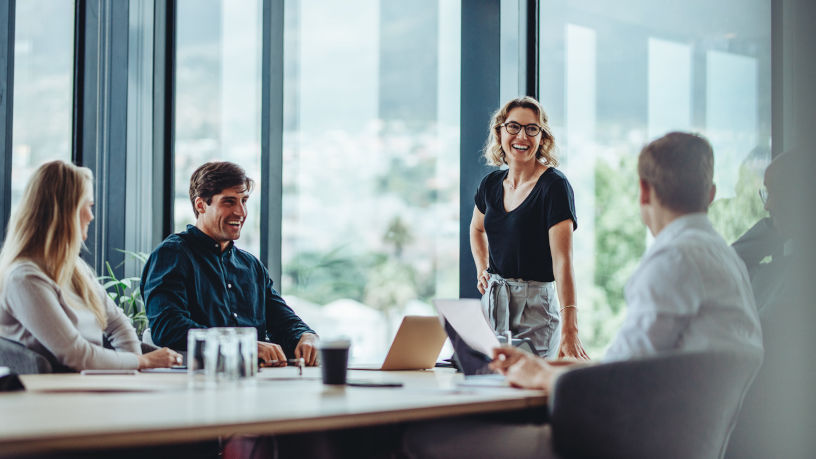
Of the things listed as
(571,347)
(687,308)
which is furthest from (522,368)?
(571,347)

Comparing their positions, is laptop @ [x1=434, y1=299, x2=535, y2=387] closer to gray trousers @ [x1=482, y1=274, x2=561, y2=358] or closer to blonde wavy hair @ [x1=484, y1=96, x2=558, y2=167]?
gray trousers @ [x1=482, y1=274, x2=561, y2=358]

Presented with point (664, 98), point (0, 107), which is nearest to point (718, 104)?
point (664, 98)

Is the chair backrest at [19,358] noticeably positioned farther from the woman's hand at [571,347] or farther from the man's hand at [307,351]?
the woman's hand at [571,347]

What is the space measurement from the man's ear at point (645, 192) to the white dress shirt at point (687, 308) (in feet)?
0.55

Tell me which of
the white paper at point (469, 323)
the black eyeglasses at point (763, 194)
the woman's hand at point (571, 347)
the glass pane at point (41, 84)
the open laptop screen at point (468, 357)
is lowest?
the woman's hand at point (571, 347)

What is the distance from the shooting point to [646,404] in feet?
5.29

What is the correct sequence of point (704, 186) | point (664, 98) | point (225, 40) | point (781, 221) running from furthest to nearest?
1. point (225, 40)
2. point (664, 98)
3. point (781, 221)
4. point (704, 186)

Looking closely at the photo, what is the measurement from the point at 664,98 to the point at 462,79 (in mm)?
1061

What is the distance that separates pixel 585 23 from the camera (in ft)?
13.4

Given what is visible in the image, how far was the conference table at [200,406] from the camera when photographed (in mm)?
1130

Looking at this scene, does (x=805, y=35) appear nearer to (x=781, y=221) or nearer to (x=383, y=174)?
(x=781, y=221)

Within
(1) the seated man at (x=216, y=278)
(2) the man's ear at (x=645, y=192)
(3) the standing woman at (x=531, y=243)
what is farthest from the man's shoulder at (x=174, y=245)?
(2) the man's ear at (x=645, y=192)

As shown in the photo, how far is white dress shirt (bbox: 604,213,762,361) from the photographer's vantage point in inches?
66.6

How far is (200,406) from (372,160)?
965 centimetres
